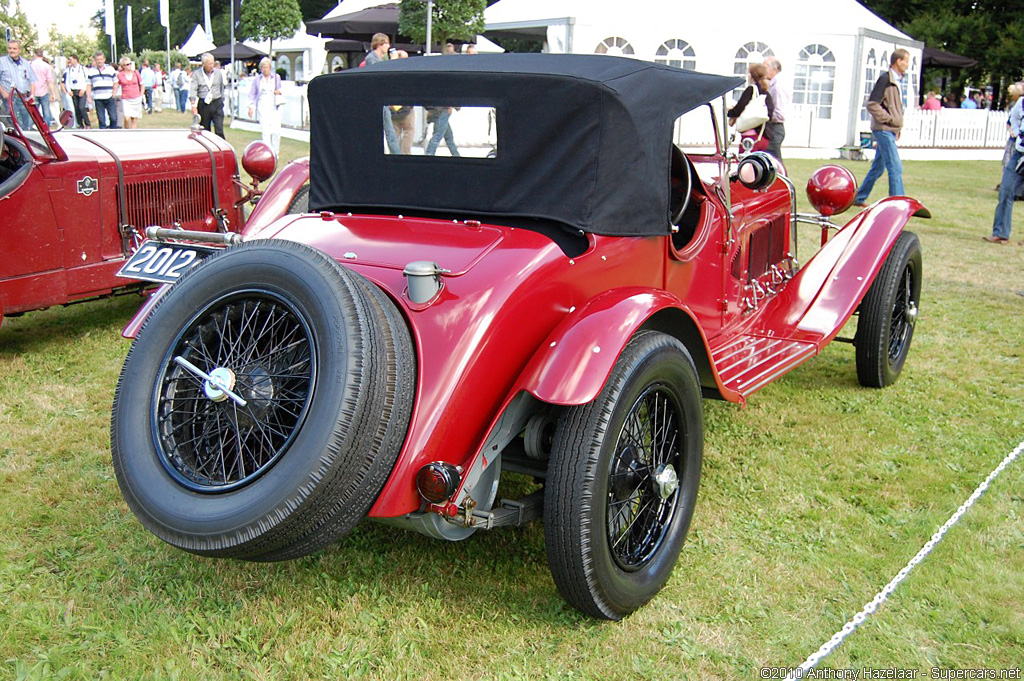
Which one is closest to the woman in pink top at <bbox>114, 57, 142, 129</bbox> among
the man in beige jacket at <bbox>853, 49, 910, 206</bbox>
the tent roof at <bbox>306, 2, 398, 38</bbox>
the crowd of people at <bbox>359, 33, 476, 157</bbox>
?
the tent roof at <bbox>306, 2, 398, 38</bbox>

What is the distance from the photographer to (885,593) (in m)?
2.86

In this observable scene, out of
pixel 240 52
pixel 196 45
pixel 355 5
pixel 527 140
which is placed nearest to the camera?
pixel 527 140

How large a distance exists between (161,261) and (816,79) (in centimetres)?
1844

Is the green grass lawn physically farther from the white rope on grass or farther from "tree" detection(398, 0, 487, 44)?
"tree" detection(398, 0, 487, 44)

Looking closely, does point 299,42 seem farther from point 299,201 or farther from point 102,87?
point 299,201

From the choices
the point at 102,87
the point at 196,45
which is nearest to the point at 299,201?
the point at 102,87

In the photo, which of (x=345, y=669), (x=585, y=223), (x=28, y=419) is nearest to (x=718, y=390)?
(x=585, y=223)

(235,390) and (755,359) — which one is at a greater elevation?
(235,390)

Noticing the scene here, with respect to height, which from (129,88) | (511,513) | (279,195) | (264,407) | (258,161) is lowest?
(511,513)

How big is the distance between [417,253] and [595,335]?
69 cm

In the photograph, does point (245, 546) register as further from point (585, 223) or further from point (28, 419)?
point (28, 419)

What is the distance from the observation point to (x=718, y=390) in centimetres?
344

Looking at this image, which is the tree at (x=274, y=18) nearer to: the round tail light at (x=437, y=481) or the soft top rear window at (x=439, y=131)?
the soft top rear window at (x=439, y=131)

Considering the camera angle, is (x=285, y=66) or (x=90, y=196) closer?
(x=90, y=196)
